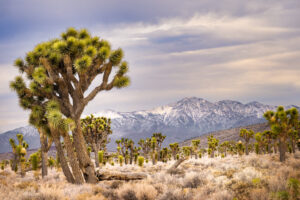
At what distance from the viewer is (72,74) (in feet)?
39.7

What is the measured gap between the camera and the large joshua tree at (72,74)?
11867 millimetres

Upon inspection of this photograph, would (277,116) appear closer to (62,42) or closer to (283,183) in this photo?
(283,183)

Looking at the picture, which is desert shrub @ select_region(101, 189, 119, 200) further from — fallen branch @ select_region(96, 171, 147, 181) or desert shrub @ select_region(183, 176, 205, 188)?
fallen branch @ select_region(96, 171, 147, 181)

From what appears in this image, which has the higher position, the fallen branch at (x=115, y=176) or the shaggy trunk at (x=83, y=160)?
the shaggy trunk at (x=83, y=160)

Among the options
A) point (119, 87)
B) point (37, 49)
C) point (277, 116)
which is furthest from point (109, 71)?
point (277, 116)

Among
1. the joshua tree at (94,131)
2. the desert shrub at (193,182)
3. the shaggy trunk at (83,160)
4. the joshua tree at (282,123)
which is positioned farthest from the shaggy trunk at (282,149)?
the joshua tree at (94,131)

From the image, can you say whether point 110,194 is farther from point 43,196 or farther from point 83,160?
point 83,160

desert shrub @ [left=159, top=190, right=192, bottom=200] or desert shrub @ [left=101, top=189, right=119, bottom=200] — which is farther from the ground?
desert shrub @ [left=159, top=190, right=192, bottom=200]

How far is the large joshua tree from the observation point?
38.9ft

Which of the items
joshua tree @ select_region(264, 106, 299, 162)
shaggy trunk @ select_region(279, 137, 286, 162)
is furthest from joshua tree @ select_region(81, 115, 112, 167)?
shaggy trunk @ select_region(279, 137, 286, 162)

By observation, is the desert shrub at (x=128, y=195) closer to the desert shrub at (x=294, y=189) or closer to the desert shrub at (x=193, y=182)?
the desert shrub at (x=193, y=182)

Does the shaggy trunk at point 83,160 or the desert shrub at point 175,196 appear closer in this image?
the desert shrub at point 175,196

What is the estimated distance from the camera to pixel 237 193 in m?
7.92

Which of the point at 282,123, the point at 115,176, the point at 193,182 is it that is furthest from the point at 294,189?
the point at 282,123
